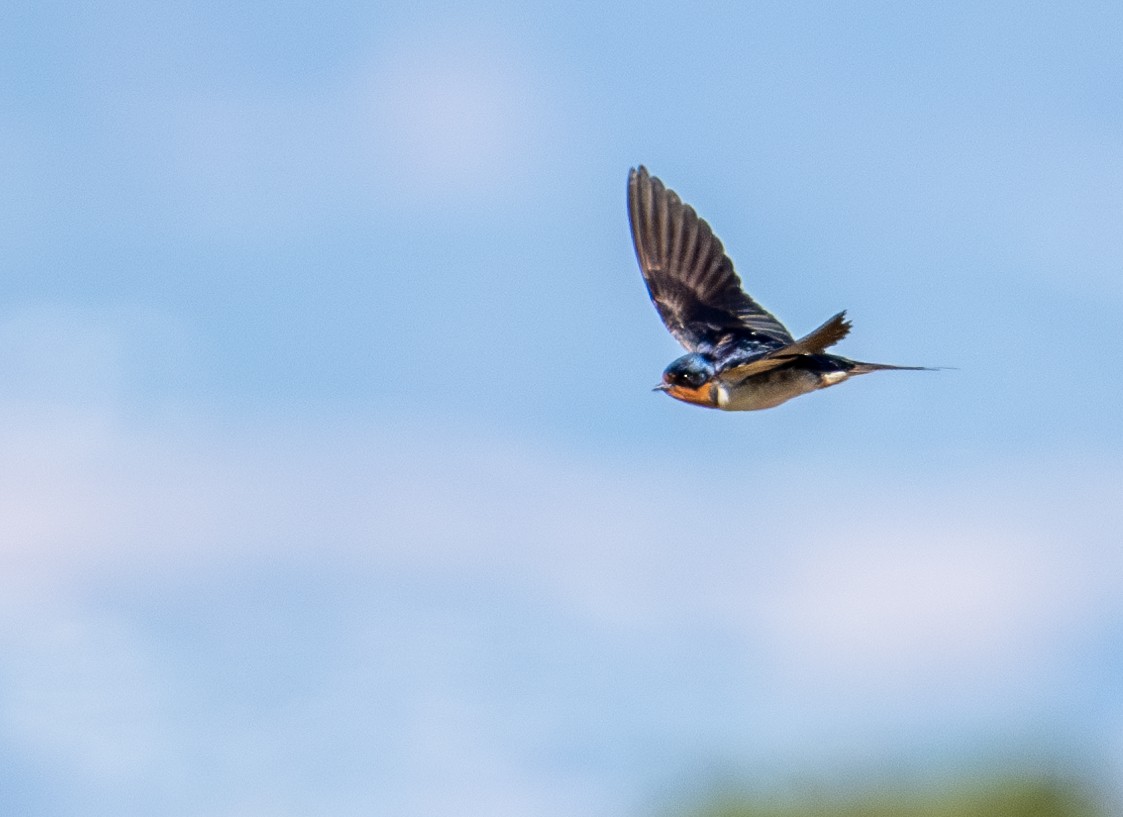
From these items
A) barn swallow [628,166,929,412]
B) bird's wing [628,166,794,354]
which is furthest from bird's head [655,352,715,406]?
bird's wing [628,166,794,354]

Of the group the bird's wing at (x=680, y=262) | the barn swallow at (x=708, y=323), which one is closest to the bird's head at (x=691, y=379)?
the barn swallow at (x=708, y=323)

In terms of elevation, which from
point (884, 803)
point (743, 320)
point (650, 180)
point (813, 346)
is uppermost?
point (650, 180)

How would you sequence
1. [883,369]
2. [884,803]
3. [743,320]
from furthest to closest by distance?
[743,320] < [884,803] < [883,369]

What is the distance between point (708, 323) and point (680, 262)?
813 mm

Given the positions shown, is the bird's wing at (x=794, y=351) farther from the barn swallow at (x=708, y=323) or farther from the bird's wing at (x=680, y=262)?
the bird's wing at (x=680, y=262)

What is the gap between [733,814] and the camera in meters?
13.3

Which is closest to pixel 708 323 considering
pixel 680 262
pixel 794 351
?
pixel 680 262

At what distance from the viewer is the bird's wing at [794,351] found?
10.1 metres

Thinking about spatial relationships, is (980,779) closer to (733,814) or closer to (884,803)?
(884,803)

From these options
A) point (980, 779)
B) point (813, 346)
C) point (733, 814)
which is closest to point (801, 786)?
point (733, 814)

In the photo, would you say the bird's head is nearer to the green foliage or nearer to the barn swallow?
the barn swallow

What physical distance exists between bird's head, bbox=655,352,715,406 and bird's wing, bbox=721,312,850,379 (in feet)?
0.47

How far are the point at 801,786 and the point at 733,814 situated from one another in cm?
55

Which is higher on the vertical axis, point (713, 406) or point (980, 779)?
point (713, 406)
